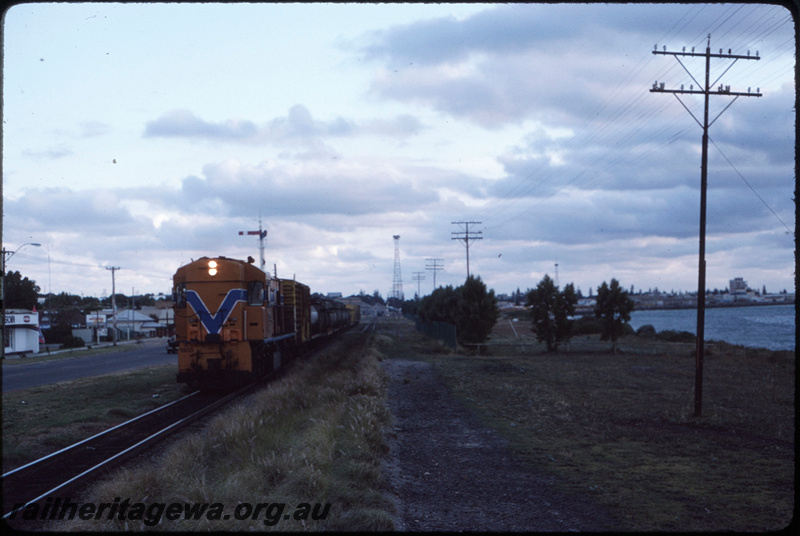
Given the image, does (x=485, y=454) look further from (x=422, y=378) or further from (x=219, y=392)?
(x=422, y=378)

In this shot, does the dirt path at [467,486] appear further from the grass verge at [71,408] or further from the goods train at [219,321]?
the grass verge at [71,408]

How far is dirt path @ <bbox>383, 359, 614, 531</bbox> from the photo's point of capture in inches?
322

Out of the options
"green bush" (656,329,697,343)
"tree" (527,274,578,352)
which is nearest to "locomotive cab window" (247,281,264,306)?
"tree" (527,274,578,352)

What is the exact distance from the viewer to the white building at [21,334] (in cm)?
5084

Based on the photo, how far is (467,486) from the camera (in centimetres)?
1006

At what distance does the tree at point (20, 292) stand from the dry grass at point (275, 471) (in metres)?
59.3

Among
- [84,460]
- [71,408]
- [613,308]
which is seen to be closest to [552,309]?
[613,308]

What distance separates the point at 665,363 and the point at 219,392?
102 feet

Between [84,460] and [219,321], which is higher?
[219,321]

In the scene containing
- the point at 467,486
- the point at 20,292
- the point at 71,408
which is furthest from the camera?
the point at 20,292

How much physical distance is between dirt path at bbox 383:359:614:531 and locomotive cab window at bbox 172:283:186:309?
8.62m

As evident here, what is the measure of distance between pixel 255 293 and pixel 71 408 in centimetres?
656

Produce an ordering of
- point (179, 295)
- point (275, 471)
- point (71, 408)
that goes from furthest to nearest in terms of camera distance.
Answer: point (179, 295) → point (71, 408) → point (275, 471)

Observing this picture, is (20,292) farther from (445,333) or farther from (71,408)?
(71,408)
